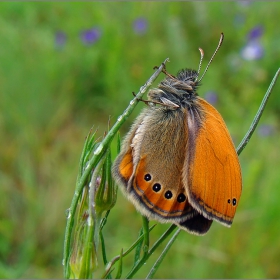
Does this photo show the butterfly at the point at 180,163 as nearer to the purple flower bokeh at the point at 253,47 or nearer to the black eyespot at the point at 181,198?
the black eyespot at the point at 181,198

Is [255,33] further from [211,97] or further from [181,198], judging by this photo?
[181,198]

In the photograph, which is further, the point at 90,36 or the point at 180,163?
the point at 90,36

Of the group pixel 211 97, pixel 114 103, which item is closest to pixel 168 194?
pixel 114 103

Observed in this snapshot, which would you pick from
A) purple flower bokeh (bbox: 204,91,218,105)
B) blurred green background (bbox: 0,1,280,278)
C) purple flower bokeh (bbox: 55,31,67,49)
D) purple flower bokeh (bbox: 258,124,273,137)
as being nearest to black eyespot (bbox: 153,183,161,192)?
blurred green background (bbox: 0,1,280,278)

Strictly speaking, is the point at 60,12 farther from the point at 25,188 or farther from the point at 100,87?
the point at 25,188

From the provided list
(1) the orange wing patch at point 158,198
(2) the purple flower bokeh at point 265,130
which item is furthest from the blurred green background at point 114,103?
(1) the orange wing patch at point 158,198
